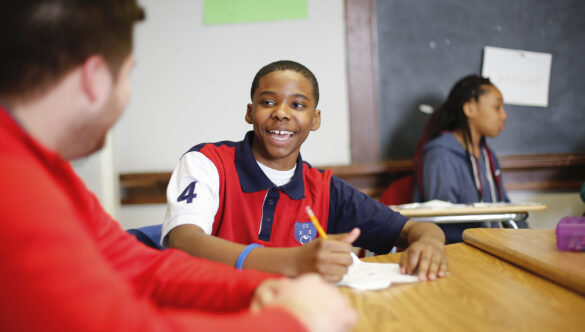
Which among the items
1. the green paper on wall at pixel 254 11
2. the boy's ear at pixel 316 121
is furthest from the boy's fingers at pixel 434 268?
the green paper on wall at pixel 254 11

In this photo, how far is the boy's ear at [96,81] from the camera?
398 mm

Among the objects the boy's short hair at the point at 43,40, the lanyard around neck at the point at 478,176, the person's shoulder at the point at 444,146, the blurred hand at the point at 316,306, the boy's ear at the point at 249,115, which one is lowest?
the lanyard around neck at the point at 478,176

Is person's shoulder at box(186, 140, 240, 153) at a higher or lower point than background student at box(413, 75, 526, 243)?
higher

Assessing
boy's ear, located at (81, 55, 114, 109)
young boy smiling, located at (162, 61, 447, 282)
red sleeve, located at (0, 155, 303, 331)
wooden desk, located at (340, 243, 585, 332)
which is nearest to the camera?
red sleeve, located at (0, 155, 303, 331)

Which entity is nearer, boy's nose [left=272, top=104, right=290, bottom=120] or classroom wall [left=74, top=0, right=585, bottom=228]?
boy's nose [left=272, top=104, right=290, bottom=120]

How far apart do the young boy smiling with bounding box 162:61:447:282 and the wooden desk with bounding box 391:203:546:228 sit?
0.45m

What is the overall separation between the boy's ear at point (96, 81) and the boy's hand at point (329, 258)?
401 millimetres

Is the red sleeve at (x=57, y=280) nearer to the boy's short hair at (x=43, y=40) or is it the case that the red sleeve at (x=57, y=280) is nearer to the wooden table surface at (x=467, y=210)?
the boy's short hair at (x=43, y=40)

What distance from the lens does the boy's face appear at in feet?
4.03

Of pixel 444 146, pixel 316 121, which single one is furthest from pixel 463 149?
pixel 316 121

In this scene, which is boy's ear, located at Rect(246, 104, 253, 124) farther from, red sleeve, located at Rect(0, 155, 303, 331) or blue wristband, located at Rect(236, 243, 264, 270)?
red sleeve, located at Rect(0, 155, 303, 331)

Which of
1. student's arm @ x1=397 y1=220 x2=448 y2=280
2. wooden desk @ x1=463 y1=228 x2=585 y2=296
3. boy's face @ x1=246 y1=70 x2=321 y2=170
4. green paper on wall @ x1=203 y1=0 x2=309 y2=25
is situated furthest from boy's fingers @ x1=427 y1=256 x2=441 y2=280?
green paper on wall @ x1=203 y1=0 x2=309 y2=25

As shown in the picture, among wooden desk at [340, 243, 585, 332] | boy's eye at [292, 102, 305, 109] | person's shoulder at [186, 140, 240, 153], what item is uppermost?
boy's eye at [292, 102, 305, 109]

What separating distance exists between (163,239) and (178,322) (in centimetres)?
62
